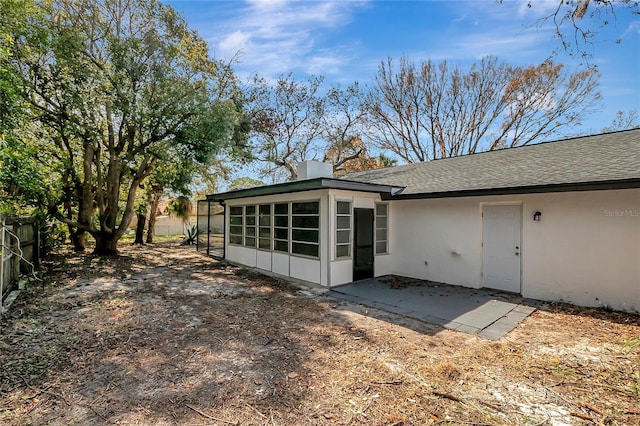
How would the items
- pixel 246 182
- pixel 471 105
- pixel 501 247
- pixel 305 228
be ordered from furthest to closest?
pixel 246 182 < pixel 471 105 < pixel 305 228 < pixel 501 247

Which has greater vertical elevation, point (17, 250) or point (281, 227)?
point (281, 227)

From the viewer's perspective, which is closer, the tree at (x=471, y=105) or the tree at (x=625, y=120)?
the tree at (x=625, y=120)

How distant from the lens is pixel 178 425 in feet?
8.20

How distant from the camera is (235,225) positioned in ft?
36.7

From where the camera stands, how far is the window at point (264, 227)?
9.26 m

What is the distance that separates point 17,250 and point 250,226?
555cm

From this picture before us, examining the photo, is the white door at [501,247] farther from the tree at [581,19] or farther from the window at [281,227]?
the window at [281,227]

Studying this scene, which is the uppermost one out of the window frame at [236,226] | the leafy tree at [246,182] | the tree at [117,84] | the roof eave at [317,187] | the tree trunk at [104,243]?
the tree at [117,84]

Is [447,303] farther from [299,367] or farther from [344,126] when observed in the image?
[344,126]

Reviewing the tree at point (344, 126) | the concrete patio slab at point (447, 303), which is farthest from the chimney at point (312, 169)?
the tree at point (344, 126)

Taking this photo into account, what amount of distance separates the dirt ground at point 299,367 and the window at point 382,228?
2.88 metres

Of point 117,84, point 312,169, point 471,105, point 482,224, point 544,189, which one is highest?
point 471,105

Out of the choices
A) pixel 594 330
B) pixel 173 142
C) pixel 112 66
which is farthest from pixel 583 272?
pixel 112 66

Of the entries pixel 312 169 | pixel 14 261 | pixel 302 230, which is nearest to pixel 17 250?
pixel 14 261
